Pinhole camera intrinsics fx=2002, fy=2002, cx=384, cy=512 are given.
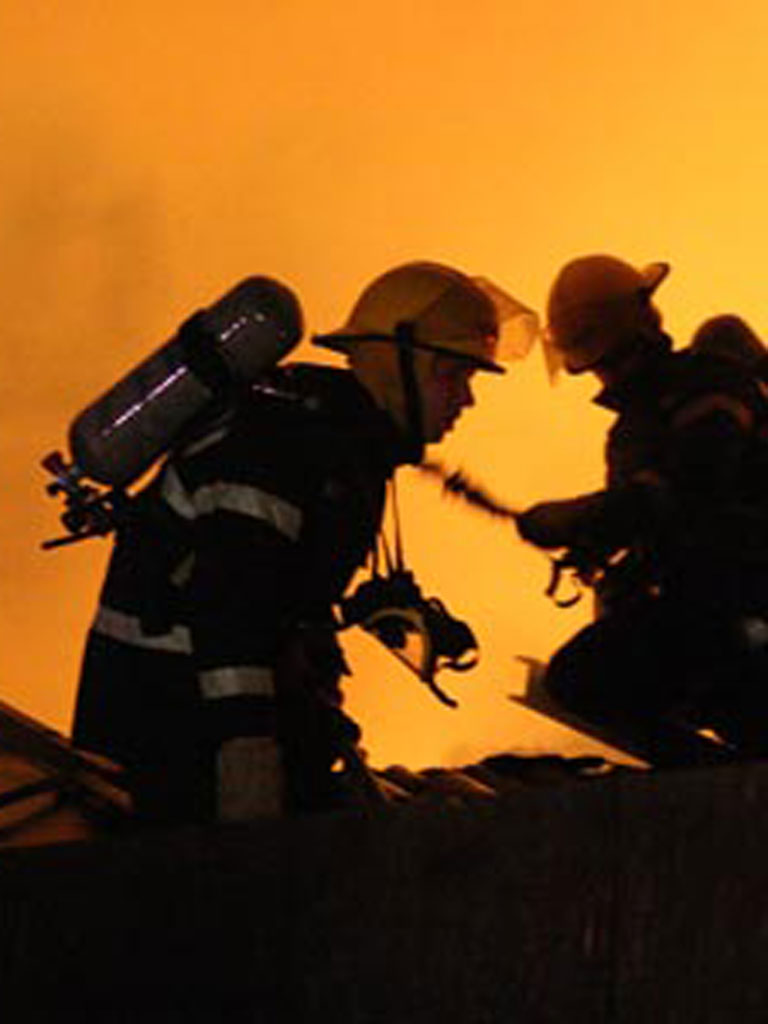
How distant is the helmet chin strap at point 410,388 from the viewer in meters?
2.54

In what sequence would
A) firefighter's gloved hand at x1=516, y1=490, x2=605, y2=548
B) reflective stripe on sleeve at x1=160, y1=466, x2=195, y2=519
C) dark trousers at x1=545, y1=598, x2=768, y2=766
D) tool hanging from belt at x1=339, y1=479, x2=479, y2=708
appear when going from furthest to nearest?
firefighter's gloved hand at x1=516, y1=490, x2=605, y2=548, dark trousers at x1=545, y1=598, x2=768, y2=766, tool hanging from belt at x1=339, y1=479, x2=479, y2=708, reflective stripe on sleeve at x1=160, y1=466, x2=195, y2=519

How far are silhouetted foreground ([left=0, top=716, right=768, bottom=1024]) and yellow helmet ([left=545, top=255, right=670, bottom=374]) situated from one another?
1.31m

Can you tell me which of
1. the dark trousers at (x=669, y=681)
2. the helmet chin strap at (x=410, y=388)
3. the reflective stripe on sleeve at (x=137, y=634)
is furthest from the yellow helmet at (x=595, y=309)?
the reflective stripe on sleeve at (x=137, y=634)

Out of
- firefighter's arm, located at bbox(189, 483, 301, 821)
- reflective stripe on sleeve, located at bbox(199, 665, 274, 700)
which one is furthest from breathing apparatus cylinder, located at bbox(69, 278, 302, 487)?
reflective stripe on sleeve, located at bbox(199, 665, 274, 700)

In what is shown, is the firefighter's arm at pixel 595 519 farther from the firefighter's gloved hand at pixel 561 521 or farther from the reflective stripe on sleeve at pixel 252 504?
the reflective stripe on sleeve at pixel 252 504

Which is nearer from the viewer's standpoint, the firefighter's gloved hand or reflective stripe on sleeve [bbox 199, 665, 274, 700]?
reflective stripe on sleeve [bbox 199, 665, 274, 700]

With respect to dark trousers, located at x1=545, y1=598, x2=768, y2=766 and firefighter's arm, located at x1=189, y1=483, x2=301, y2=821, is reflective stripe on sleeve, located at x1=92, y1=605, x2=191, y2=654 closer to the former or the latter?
firefighter's arm, located at x1=189, y1=483, x2=301, y2=821

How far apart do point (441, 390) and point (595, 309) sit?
0.75 meters

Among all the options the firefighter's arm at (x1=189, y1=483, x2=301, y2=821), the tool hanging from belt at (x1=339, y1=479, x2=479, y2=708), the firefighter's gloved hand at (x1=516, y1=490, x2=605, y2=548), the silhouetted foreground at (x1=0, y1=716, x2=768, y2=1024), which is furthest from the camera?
the firefighter's gloved hand at (x1=516, y1=490, x2=605, y2=548)

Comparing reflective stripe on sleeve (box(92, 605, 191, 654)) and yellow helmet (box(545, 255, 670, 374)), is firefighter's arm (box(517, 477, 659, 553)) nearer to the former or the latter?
yellow helmet (box(545, 255, 670, 374))

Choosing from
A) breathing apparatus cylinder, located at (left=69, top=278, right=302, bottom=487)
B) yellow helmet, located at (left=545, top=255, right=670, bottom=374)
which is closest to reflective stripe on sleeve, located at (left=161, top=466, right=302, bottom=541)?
breathing apparatus cylinder, located at (left=69, top=278, right=302, bottom=487)

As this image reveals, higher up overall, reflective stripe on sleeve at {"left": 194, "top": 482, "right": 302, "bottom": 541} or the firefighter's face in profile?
the firefighter's face in profile

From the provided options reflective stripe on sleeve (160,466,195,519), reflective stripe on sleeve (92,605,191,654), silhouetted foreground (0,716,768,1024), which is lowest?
silhouetted foreground (0,716,768,1024)

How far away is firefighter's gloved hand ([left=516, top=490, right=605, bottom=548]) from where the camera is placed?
10.4ft
